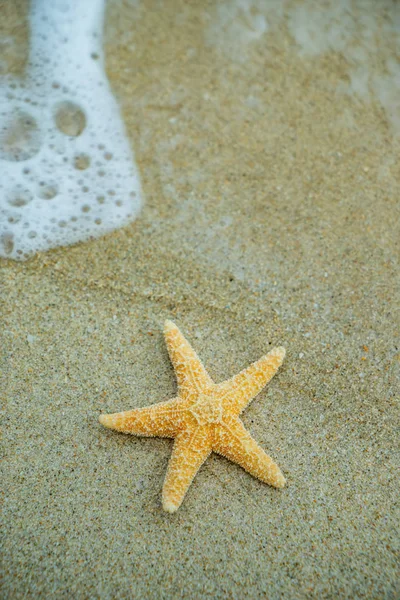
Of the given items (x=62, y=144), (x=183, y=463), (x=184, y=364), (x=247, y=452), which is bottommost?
(x=183, y=463)

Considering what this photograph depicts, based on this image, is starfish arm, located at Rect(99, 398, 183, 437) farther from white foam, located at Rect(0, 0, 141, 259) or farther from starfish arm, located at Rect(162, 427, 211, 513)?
white foam, located at Rect(0, 0, 141, 259)

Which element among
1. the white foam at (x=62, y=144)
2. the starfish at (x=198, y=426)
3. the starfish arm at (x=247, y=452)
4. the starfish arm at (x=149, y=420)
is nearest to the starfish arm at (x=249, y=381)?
the starfish at (x=198, y=426)

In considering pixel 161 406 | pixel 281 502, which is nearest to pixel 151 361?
pixel 161 406

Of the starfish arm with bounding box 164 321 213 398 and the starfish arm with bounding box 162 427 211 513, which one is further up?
the starfish arm with bounding box 164 321 213 398

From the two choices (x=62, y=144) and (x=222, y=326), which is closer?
(x=222, y=326)

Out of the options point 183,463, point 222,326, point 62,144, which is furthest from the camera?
point 62,144

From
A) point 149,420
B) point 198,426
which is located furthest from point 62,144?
point 198,426

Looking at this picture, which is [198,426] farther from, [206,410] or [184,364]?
[184,364]

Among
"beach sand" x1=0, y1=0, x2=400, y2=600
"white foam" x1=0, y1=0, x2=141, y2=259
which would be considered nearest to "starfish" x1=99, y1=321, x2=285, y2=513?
"beach sand" x1=0, y1=0, x2=400, y2=600

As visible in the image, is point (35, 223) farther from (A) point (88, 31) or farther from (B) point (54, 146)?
(A) point (88, 31)
